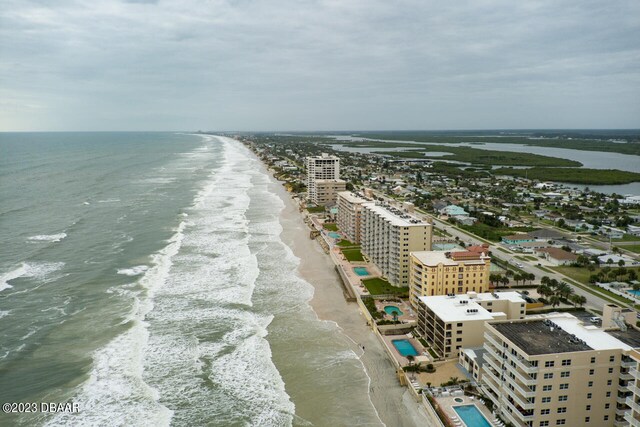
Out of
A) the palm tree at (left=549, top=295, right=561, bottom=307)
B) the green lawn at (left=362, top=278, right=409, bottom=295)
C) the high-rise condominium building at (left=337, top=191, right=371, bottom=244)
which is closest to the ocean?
the green lawn at (left=362, top=278, right=409, bottom=295)

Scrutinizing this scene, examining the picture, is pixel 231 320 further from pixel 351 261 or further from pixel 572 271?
pixel 572 271

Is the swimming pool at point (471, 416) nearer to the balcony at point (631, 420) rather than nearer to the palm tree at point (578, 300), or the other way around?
the balcony at point (631, 420)

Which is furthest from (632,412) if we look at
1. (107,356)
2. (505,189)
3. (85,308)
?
(505,189)

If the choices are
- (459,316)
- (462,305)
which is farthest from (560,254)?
(459,316)

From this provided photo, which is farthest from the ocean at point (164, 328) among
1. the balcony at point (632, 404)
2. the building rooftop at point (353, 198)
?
the balcony at point (632, 404)

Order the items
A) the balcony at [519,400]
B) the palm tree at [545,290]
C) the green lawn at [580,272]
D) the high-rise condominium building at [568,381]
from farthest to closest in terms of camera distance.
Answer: the green lawn at [580,272] < the palm tree at [545,290] < the balcony at [519,400] < the high-rise condominium building at [568,381]
